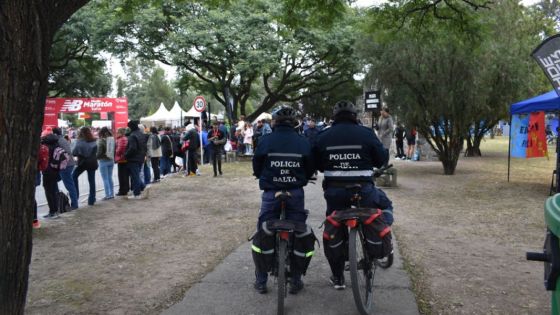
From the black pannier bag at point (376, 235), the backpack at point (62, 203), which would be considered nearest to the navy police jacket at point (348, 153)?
the black pannier bag at point (376, 235)

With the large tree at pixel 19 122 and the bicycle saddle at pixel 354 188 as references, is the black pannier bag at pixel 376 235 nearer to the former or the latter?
the bicycle saddle at pixel 354 188

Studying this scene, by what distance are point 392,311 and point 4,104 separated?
3374 millimetres

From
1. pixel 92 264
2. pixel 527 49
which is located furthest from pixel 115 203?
pixel 527 49

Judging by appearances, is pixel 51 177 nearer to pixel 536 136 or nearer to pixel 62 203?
pixel 62 203

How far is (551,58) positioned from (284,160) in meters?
3.22

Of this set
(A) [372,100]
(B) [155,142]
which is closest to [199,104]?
(B) [155,142]

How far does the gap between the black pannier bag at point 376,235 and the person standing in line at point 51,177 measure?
6796mm

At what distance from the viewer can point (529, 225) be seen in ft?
27.6

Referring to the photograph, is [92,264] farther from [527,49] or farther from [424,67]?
[527,49]

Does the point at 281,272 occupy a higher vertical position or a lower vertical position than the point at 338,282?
higher

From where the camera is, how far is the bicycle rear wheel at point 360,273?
4199 millimetres

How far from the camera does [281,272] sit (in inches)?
166

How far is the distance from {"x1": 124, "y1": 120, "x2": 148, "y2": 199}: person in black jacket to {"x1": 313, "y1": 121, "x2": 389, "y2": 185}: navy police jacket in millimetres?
→ 7577

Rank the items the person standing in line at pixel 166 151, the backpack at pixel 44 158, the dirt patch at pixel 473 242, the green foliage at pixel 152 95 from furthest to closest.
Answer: the green foliage at pixel 152 95, the person standing in line at pixel 166 151, the backpack at pixel 44 158, the dirt patch at pixel 473 242
